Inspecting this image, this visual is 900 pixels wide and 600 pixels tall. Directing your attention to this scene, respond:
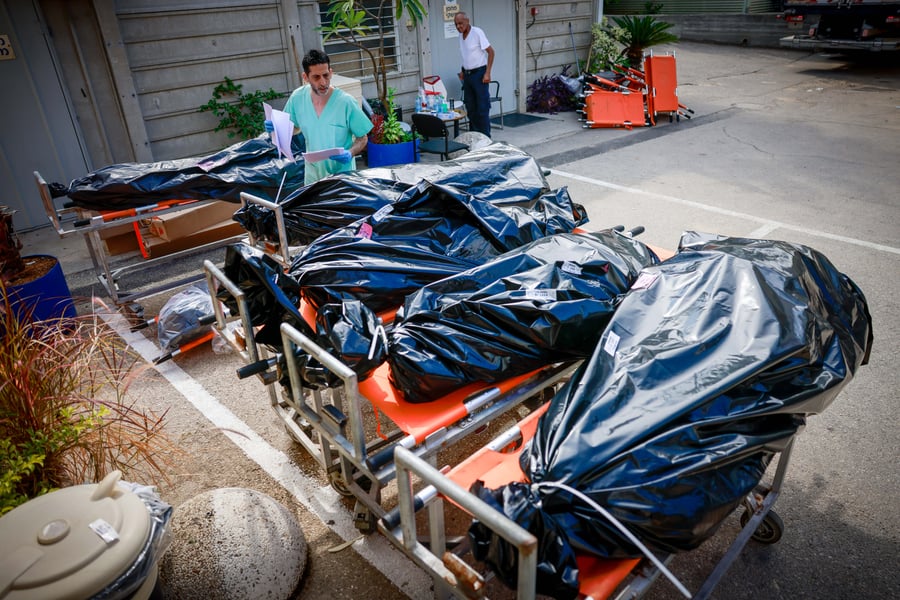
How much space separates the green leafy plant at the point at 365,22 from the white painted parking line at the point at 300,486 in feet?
15.0

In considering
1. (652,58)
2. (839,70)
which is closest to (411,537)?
(652,58)

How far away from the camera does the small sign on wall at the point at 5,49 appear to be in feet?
19.2

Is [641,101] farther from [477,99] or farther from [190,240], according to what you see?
[190,240]

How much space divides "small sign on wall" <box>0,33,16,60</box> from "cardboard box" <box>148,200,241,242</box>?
221cm

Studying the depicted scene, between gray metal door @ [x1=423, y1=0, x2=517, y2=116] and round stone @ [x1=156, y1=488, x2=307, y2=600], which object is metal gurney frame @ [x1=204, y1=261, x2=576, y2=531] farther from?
gray metal door @ [x1=423, y1=0, x2=517, y2=116]

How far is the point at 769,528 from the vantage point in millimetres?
2695

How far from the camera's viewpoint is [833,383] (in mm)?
2105

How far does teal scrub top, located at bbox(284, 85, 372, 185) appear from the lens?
447 centimetres

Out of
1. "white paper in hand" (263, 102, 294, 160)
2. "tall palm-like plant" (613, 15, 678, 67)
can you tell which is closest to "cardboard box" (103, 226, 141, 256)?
"white paper in hand" (263, 102, 294, 160)

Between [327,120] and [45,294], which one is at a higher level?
[327,120]

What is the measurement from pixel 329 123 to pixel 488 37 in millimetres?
6470

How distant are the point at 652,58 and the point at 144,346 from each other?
28.2ft

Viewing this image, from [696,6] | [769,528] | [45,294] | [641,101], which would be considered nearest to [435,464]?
[769,528]

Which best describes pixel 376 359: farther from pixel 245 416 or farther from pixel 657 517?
pixel 245 416
